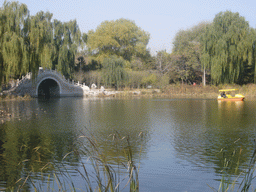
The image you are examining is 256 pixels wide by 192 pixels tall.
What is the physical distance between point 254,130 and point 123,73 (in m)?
32.5

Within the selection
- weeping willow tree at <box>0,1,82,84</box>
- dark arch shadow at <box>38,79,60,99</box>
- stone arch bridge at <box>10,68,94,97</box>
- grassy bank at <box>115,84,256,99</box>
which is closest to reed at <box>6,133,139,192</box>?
weeping willow tree at <box>0,1,82,84</box>

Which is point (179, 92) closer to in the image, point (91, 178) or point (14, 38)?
point (14, 38)

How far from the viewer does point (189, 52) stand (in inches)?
1650

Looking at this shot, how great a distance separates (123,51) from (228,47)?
26171 mm

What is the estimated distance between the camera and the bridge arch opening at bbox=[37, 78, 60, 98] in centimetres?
4372

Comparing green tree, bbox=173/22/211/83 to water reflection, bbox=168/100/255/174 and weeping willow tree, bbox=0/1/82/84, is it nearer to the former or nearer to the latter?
weeping willow tree, bbox=0/1/82/84

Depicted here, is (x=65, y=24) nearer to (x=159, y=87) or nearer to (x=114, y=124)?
(x=159, y=87)

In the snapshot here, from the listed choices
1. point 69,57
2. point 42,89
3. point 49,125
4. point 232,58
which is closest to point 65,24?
point 69,57

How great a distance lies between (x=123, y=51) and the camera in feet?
185

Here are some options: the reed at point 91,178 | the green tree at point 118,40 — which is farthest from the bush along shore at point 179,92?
the reed at point 91,178

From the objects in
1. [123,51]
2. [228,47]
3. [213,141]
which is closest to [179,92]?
[228,47]

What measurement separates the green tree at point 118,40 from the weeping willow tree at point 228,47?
21.9 m

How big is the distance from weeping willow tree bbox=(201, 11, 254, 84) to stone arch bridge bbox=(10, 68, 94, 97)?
15.9 metres

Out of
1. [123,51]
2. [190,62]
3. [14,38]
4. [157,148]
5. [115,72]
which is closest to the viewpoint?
[157,148]
